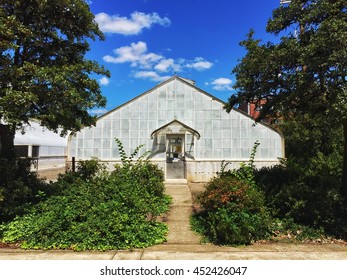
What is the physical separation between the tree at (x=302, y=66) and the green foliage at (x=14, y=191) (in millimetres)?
6236

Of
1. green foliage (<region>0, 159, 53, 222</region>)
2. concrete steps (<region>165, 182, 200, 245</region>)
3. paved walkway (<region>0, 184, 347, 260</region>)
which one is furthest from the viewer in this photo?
green foliage (<region>0, 159, 53, 222</region>)

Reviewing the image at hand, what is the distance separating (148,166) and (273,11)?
660 cm

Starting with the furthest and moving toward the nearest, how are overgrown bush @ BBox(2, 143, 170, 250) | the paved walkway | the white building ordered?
the white building → overgrown bush @ BBox(2, 143, 170, 250) → the paved walkway

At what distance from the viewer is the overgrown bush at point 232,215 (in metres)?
5.45

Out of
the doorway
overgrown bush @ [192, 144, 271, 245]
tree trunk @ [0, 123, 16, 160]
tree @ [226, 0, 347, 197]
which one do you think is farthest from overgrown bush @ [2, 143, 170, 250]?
the doorway

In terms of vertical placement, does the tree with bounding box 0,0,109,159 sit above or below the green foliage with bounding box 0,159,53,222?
above

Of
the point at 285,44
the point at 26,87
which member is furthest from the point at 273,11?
the point at 26,87

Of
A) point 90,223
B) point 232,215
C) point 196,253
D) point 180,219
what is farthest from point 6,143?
point 232,215

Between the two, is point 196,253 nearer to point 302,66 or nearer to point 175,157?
point 302,66

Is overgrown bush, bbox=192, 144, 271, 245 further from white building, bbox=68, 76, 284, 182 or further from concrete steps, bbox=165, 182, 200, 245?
white building, bbox=68, 76, 284, 182

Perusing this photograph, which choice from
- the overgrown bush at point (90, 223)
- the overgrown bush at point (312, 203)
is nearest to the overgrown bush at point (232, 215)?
the overgrown bush at point (312, 203)

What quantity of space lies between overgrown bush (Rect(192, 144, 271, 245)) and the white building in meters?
6.75

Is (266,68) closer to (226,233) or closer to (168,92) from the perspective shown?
(226,233)

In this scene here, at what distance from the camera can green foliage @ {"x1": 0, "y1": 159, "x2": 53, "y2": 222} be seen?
5973 mm
